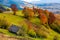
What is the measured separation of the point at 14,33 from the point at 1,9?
2556cm

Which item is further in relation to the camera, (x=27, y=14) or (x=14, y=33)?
(x=27, y=14)

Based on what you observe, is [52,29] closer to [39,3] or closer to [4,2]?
[4,2]

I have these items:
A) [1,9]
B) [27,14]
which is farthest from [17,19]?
[1,9]

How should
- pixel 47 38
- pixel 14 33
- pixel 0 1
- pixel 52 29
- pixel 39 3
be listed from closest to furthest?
pixel 14 33, pixel 47 38, pixel 52 29, pixel 0 1, pixel 39 3

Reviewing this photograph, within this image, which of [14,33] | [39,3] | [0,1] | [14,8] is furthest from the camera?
[39,3]

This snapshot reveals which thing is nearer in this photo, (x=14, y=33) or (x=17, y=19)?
(x=14, y=33)

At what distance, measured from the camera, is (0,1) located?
218ft

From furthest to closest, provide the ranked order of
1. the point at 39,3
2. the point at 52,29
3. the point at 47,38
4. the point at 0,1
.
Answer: the point at 39,3, the point at 0,1, the point at 52,29, the point at 47,38

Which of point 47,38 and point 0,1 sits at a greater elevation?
point 0,1

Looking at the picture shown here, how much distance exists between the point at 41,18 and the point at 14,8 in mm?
9550

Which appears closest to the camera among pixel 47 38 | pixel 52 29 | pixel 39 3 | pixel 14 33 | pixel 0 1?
pixel 14 33

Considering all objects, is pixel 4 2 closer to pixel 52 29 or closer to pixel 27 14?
pixel 27 14

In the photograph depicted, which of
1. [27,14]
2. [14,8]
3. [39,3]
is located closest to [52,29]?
[27,14]

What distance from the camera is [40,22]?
52.0 m
